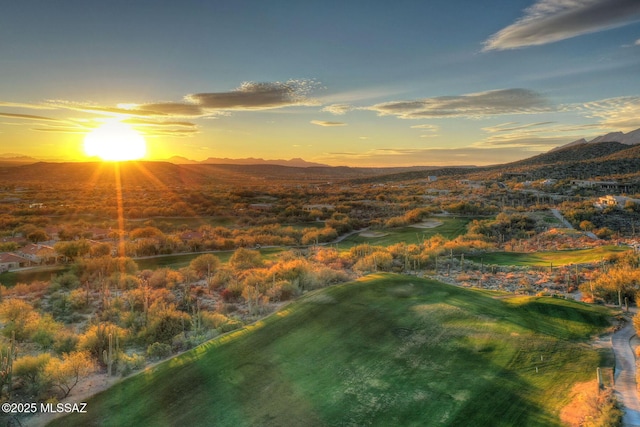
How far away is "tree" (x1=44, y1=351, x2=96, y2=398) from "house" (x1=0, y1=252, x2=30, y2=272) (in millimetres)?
26089

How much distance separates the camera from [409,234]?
5466 centimetres

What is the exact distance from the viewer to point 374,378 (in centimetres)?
1370

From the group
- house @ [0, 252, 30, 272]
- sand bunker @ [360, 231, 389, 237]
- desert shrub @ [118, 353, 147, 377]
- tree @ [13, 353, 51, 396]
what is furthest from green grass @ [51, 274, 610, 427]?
sand bunker @ [360, 231, 389, 237]

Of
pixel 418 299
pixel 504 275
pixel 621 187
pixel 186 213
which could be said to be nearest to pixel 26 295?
pixel 418 299

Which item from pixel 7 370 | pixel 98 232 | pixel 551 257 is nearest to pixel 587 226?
pixel 551 257

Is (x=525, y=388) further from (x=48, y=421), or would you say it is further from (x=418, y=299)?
(x=48, y=421)

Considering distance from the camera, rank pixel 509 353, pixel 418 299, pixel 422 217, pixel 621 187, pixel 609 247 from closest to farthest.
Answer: pixel 509 353, pixel 418 299, pixel 609 247, pixel 422 217, pixel 621 187

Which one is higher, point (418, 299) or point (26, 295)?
point (418, 299)

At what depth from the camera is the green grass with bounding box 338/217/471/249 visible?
50.8 meters

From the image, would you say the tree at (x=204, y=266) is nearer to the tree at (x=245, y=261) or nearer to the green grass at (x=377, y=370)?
the tree at (x=245, y=261)

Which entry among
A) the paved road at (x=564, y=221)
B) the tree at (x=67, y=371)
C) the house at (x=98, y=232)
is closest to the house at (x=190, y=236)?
the house at (x=98, y=232)

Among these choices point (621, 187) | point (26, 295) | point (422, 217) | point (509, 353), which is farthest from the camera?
point (621, 187)

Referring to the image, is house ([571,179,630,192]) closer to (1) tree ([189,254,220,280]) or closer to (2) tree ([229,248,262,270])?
(2) tree ([229,248,262,270])

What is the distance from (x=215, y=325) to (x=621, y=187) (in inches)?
3862
